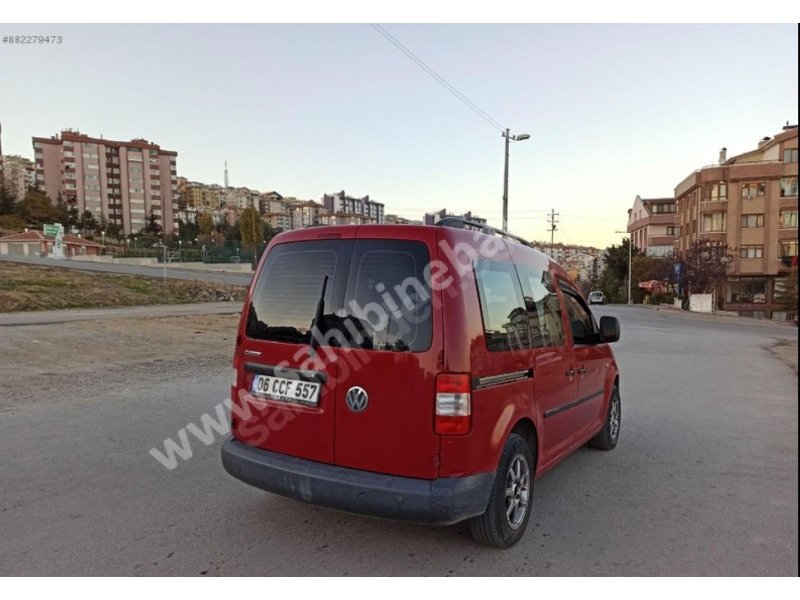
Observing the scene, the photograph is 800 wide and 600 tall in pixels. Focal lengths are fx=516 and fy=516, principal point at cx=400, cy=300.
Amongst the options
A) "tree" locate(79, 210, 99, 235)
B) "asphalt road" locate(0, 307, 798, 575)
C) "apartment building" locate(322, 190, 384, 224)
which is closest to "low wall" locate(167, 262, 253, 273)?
"tree" locate(79, 210, 99, 235)

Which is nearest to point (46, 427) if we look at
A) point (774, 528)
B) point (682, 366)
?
point (774, 528)

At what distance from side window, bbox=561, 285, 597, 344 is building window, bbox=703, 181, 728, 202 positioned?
52081mm

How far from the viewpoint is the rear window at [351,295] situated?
2.91 metres

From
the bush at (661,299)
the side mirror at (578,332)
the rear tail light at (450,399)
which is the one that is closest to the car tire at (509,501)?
the rear tail light at (450,399)

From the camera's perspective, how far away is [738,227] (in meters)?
46.0

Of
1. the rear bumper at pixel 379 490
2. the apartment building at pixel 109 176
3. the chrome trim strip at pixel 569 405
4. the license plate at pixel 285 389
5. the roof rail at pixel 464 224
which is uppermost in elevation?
the apartment building at pixel 109 176

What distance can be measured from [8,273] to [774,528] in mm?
33990

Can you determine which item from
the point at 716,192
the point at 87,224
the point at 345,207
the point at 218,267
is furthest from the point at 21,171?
the point at 345,207

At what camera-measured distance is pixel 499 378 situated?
302cm

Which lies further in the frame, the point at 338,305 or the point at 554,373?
the point at 554,373

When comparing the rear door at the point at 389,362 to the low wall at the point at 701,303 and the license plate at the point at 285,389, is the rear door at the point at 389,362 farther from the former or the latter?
the low wall at the point at 701,303

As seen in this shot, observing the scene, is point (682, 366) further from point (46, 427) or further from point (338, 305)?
point (46, 427)

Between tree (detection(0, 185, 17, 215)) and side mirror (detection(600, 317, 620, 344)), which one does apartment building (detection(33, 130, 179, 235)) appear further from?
side mirror (detection(600, 317, 620, 344))

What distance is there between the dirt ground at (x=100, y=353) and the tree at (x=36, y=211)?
7361cm
